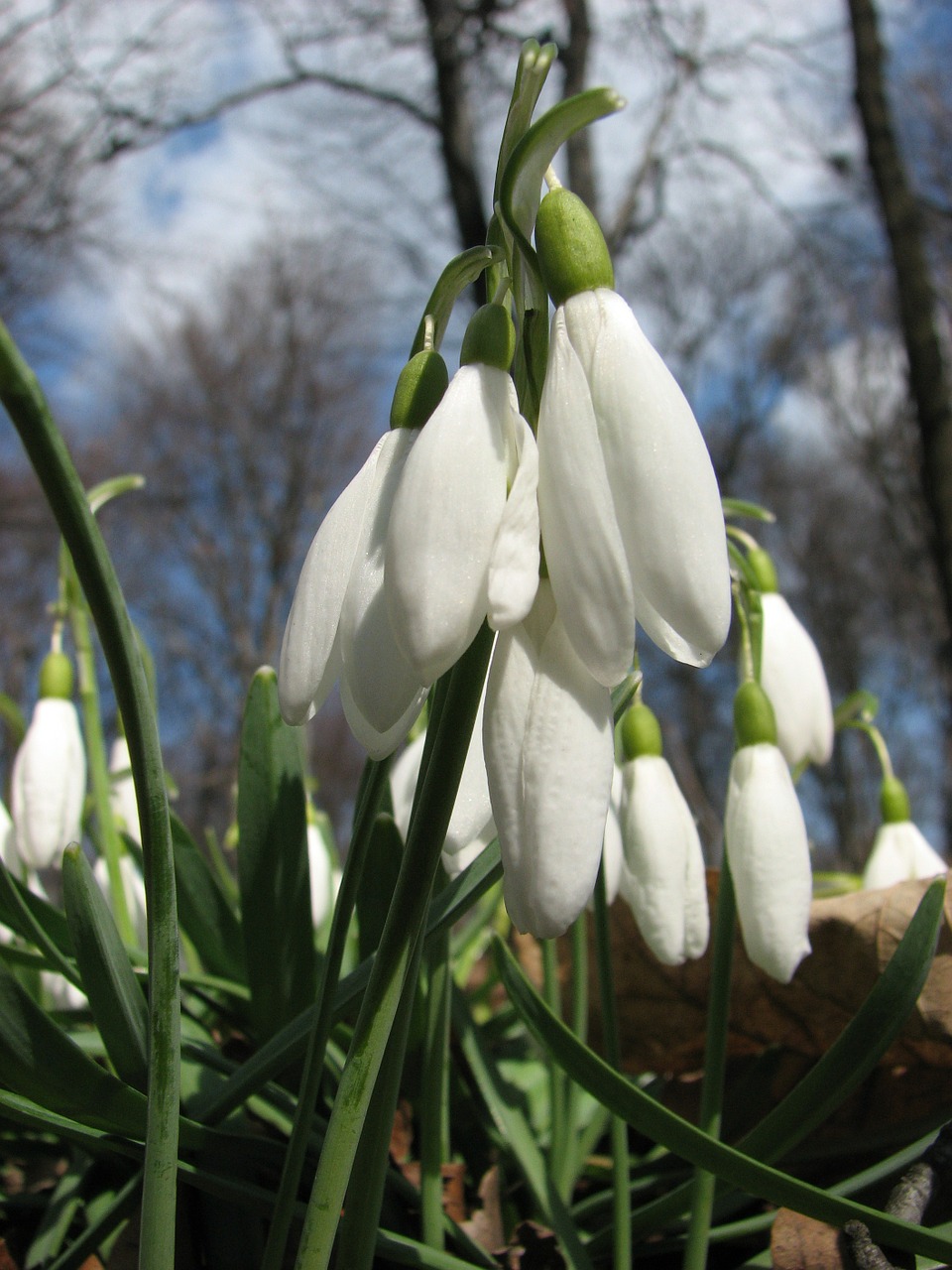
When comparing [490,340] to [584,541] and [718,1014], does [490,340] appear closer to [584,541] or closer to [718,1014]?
[584,541]

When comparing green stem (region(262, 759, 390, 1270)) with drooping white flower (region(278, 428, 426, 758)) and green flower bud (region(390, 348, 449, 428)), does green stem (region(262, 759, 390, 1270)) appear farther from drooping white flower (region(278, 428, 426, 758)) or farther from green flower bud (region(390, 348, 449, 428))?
green flower bud (region(390, 348, 449, 428))

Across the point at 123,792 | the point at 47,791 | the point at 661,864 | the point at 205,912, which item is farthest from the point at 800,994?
the point at 123,792

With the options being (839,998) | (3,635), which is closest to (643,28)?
(839,998)

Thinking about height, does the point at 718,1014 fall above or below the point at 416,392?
below

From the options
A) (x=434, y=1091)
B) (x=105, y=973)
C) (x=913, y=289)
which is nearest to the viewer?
(x=105, y=973)

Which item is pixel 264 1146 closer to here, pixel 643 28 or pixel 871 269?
pixel 643 28

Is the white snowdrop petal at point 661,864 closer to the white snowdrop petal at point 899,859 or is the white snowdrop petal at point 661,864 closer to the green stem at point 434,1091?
the green stem at point 434,1091
